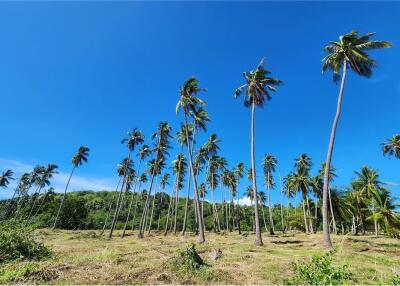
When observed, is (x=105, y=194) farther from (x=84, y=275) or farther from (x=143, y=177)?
(x=84, y=275)

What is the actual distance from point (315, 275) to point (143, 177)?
73262 mm

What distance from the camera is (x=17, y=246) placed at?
1592cm

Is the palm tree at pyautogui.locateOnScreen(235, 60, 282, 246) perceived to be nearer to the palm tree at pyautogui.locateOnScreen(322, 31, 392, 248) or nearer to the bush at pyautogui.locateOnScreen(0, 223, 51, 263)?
the palm tree at pyautogui.locateOnScreen(322, 31, 392, 248)

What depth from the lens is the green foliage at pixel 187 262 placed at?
1295 cm

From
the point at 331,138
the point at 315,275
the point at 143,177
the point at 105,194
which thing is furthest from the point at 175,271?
the point at 105,194

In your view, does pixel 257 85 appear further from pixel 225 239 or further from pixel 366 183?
pixel 366 183

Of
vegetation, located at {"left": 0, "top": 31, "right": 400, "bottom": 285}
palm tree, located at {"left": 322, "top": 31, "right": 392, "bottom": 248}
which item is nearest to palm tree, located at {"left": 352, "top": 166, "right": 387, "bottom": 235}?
vegetation, located at {"left": 0, "top": 31, "right": 400, "bottom": 285}

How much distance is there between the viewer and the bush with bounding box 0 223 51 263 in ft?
50.0

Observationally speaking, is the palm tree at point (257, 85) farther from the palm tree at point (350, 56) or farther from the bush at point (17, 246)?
the bush at point (17, 246)

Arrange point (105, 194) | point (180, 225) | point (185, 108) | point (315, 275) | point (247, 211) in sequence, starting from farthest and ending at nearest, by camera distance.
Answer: point (105, 194)
point (247, 211)
point (180, 225)
point (185, 108)
point (315, 275)

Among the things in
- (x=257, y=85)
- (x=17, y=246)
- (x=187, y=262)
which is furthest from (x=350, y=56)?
(x=17, y=246)

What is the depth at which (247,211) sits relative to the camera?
98688 mm

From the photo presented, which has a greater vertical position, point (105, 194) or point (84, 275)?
point (105, 194)

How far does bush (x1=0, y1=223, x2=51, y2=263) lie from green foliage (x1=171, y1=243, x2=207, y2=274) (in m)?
8.37
